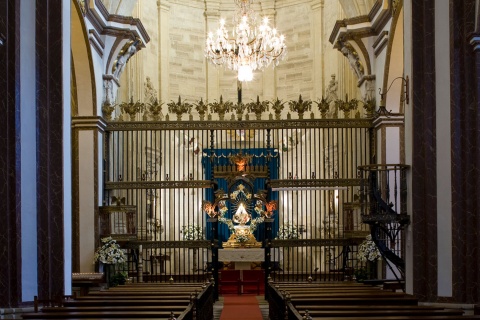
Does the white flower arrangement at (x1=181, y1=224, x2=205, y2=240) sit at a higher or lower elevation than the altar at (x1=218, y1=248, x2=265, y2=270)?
higher

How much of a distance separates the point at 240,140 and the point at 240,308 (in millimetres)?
4116

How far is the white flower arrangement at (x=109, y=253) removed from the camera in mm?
17547

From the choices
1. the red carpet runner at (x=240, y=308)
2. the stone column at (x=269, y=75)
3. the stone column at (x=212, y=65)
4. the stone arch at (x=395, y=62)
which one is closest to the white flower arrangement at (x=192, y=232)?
the red carpet runner at (x=240, y=308)

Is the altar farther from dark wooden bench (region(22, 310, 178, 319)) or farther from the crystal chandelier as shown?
dark wooden bench (region(22, 310, 178, 319))

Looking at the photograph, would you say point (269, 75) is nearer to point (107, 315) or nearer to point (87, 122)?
point (87, 122)

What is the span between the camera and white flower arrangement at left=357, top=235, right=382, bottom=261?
17453 mm

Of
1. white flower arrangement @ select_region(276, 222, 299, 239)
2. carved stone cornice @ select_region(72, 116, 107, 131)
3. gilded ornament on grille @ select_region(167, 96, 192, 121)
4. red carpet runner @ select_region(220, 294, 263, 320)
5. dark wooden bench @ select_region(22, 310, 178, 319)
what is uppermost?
gilded ornament on grille @ select_region(167, 96, 192, 121)

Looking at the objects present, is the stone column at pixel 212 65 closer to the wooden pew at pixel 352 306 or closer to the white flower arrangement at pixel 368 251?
the white flower arrangement at pixel 368 251

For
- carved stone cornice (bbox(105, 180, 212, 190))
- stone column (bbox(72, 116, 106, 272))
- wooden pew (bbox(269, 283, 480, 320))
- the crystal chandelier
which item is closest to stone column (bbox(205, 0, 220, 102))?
the crystal chandelier

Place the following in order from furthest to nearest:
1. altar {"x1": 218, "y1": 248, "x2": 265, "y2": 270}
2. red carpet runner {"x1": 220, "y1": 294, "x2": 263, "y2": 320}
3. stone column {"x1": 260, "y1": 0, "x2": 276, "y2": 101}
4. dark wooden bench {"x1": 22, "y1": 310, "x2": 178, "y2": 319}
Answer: stone column {"x1": 260, "y1": 0, "x2": 276, "y2": 101} < altar {"x1": 218, "y1": 248, "x2": 265, "y2": 270} < red carpet runner {"x1": 220, "y1": 294, "x2": 263, "y2": 320} < dark wooden bench {"x1": 22, "y1": 310, "x2": 178, "y2": 319}

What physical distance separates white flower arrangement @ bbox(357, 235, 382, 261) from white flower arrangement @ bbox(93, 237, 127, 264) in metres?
4.95

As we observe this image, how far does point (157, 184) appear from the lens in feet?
61.4

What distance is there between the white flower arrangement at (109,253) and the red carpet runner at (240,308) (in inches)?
94.4

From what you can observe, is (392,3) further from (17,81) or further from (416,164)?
(17,81)
